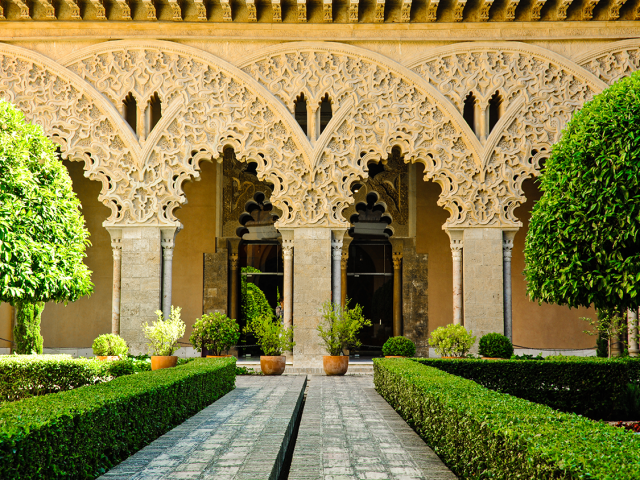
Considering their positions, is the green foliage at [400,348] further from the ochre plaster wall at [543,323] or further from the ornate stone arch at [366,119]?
the ochre plaster wall at [543,323]

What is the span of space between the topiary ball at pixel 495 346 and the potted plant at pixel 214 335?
4781 mm

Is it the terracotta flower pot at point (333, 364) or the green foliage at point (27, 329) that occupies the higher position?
the green foliage at point (27, 329)

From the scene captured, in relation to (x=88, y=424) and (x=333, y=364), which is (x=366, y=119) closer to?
(x=333, y=364)

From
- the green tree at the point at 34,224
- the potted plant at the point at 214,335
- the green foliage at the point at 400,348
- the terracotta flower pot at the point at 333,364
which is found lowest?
the terracotta flower pot at the point at 333,364

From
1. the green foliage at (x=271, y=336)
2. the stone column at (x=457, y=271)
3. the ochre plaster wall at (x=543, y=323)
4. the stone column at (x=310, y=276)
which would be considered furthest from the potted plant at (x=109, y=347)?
the ochre plaster wall at (x=543, y=323)

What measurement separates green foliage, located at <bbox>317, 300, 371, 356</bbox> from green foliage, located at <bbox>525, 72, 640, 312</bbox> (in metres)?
4.46

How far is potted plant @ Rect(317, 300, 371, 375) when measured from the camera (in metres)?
11.1

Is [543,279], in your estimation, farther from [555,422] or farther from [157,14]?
[157,14]

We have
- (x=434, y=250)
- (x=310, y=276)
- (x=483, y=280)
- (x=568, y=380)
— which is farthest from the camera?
(x=434, y=250)

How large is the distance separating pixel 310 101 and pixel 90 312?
8481 mm

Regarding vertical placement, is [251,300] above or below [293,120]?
below

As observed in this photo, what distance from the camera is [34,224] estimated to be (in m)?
7.62

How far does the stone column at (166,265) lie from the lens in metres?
12.2

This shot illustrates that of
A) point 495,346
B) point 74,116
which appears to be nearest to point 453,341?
point 495,346
